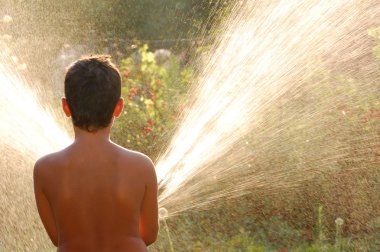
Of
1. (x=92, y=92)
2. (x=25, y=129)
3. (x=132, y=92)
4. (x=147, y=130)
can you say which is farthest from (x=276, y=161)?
(x=92, y=92)

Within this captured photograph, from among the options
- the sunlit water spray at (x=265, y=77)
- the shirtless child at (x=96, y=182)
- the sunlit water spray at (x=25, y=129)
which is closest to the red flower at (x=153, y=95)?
the sunlit water spray at (x=265, y=77)

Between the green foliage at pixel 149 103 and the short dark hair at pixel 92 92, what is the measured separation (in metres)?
3.26

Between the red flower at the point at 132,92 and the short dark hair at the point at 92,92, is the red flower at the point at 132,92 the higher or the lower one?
the lower one

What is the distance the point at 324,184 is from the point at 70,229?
131 inches

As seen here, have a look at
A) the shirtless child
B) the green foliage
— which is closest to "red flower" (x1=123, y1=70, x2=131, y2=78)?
the green foliage

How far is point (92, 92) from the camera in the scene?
300cm

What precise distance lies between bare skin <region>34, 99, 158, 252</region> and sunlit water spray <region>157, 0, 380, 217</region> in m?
2.20

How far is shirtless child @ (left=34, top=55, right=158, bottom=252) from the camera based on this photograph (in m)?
3.05

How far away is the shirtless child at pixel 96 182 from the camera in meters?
3.05

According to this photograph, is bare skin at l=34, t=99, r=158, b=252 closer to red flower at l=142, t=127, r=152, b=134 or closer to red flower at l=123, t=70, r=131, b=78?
red flower at l=142, t=127, r=152, b=134

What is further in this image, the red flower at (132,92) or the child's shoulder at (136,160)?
the red flower at (132,92)

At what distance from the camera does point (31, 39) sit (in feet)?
25.2

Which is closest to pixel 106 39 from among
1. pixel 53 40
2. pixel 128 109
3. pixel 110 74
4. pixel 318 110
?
pixel 53 40

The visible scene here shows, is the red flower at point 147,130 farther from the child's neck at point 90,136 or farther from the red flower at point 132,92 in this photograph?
the child's neck at point 90,136
